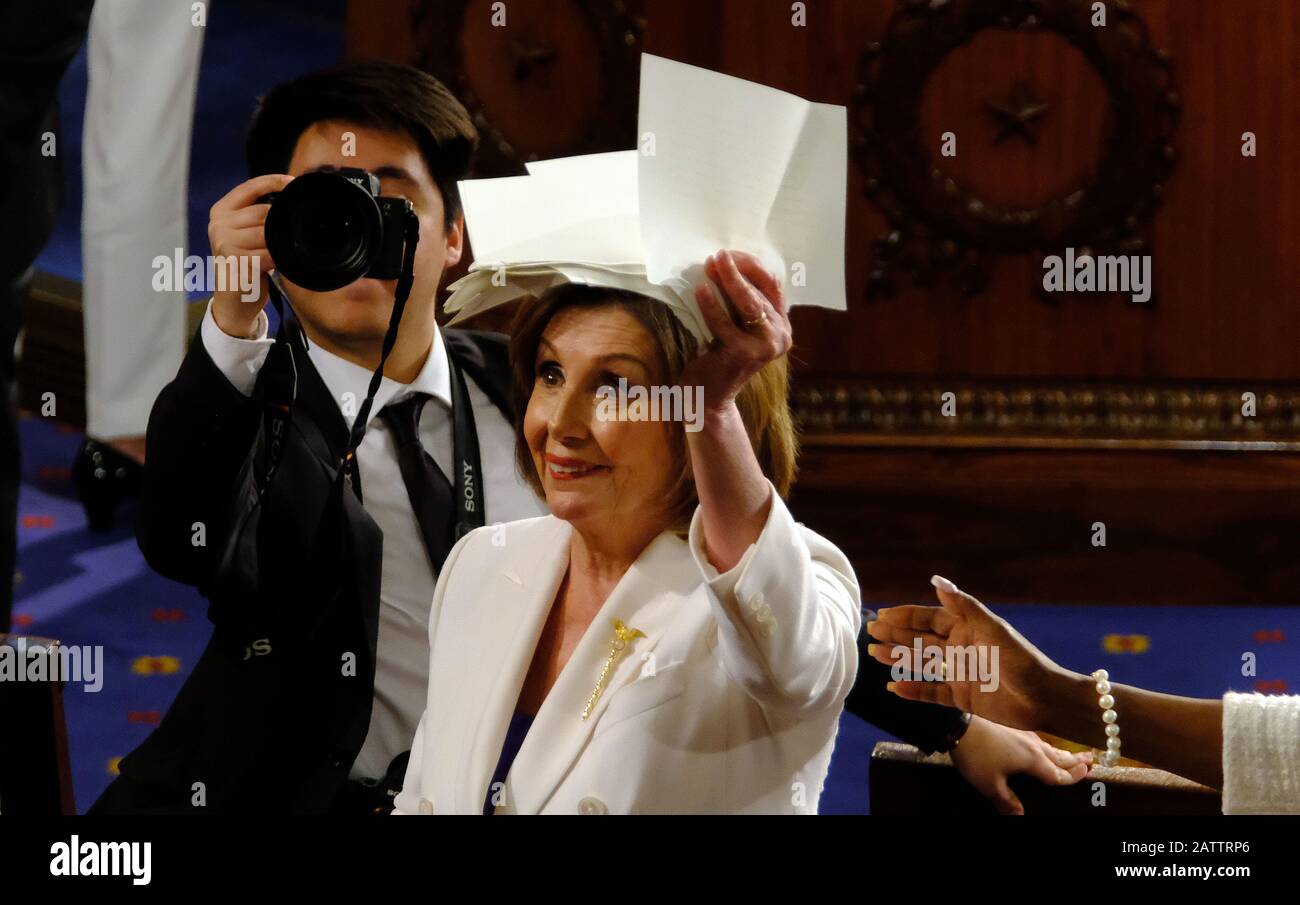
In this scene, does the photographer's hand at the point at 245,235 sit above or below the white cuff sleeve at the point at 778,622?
above

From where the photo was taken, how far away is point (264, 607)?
171 cm

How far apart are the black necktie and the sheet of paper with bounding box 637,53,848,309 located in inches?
17.9

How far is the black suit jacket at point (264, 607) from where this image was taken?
1677mm

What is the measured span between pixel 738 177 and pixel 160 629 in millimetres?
888

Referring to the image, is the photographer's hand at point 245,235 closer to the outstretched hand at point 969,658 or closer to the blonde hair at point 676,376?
the blonde hair at point 676,376

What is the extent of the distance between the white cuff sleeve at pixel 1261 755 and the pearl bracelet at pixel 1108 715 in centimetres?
11

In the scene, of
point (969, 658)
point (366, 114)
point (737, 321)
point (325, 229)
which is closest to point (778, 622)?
point (737, 321)

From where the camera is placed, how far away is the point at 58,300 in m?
2.03

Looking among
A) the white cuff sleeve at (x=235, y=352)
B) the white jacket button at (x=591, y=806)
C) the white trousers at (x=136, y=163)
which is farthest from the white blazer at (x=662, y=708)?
the white trousers at (x=136, y=163)

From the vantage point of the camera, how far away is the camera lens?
5.11ft

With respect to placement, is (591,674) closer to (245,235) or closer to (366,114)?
(245,235)

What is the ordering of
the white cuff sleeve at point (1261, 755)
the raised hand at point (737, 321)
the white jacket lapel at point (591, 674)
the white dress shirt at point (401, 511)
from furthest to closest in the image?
the white dress shirt at point (401, 511) → the white cuff sleeve at point (1261, 755) → the white jacket lapel at point (591, 674) → the raised hand at point (737, 321)

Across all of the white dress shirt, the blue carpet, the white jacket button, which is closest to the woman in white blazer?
the white jacket button
